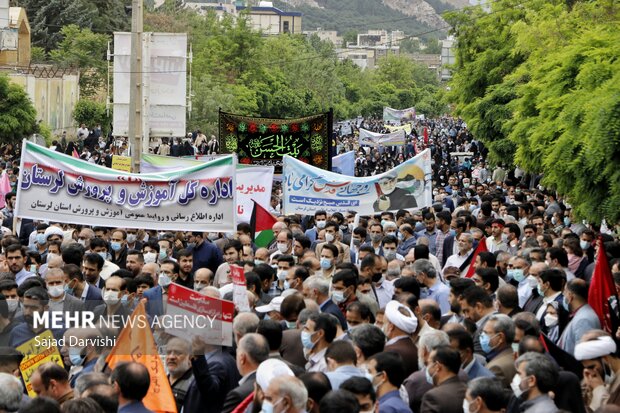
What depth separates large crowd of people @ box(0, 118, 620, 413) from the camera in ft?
25.0

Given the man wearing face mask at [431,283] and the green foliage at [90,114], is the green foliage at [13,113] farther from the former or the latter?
the man wearing face mask at [431,283]

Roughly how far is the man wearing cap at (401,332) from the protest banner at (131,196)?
6436mm

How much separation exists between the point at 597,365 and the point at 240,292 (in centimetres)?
303

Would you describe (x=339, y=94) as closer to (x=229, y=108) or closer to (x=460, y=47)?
(x=229, y=108)

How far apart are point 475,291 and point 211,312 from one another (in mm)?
2330

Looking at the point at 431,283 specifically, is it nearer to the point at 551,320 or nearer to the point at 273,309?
the point at 551,320

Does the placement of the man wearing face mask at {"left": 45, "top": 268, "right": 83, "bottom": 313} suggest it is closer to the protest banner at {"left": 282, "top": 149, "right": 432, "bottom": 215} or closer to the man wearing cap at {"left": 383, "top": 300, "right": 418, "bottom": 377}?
the man wearing cap at {"left": 383, "top": 300, "right": 418, "bottom": 377}

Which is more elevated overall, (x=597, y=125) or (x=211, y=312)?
(x=597, y=125)

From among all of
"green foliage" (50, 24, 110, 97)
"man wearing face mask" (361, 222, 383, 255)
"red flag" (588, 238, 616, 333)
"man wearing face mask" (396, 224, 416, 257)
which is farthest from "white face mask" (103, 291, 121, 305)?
"green foliage" (50, 24, 110, 97)

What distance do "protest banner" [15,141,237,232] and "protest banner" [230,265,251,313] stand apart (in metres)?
5.15

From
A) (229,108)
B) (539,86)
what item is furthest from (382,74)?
(539,86)

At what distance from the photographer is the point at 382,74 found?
616 feet

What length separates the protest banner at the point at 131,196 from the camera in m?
15.7

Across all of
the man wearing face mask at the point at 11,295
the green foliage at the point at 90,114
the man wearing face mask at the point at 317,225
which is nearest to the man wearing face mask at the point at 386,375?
the man wearing face mask at the point at 11,295
